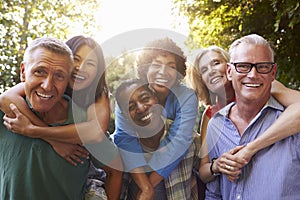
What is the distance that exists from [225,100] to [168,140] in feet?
2.25

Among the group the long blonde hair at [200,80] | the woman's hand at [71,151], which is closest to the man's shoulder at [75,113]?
the woman's hand at [71,151]

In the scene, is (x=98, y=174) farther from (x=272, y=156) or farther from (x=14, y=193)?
(x=272, y=156)

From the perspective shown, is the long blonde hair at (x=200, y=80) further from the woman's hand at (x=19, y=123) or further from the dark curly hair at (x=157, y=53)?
the woman's hand at (x=19, y=123)

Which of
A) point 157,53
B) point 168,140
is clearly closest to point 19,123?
point 168,140

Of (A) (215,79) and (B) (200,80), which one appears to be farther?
(B) (200,80)

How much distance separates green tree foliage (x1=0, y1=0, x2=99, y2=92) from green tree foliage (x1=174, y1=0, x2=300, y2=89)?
118 inches

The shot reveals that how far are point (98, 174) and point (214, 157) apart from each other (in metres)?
0.73

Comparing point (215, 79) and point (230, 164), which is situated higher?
point (215, 79)

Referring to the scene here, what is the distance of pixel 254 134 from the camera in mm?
2312

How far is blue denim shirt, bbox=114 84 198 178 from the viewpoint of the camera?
2365 millimetres

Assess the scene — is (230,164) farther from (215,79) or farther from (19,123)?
(19,123)

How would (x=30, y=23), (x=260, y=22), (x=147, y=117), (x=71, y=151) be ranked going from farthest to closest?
(x=30, y=23), (x=260, y=22), (x=147, y=117), (x=71, y=151)

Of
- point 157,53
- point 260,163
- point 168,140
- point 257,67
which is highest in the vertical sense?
point 157,53

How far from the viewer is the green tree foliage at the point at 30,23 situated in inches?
262
